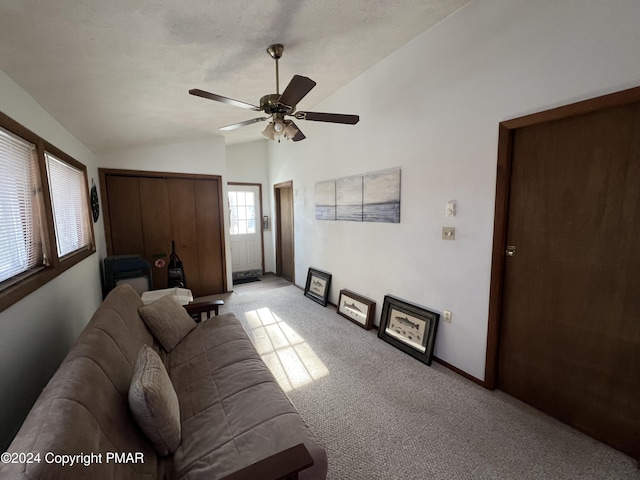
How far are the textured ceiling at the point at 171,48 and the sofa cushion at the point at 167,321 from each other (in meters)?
1.59

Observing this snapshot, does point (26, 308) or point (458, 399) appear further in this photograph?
point (458, 399)

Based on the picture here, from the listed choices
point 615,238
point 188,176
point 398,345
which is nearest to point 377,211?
point 398,345

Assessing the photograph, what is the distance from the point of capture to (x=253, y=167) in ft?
18.7

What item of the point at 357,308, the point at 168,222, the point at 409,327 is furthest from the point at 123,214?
the point at 409,327

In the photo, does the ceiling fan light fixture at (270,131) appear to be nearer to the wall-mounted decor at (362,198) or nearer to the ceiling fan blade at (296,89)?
Answer: the ceiling fan blade at (296,89)

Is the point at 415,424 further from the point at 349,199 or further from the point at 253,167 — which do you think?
the point at 253,167

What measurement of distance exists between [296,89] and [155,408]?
72.7 inches

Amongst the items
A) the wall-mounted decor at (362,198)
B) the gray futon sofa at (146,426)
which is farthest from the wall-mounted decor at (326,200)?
the gray futon sofa at (146,426)

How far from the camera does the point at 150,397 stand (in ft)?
3.46

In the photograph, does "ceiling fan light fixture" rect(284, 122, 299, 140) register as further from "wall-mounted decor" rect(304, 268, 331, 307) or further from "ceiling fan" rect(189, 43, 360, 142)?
"wall-mounted decor" rect(304, 268, 331, 307)

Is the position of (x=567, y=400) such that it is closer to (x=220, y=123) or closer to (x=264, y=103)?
(x=264, y=103)

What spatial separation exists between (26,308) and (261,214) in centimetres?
463

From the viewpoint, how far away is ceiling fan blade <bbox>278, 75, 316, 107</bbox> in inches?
63.8

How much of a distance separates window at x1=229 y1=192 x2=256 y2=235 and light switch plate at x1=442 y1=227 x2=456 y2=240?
4395 millimetres
